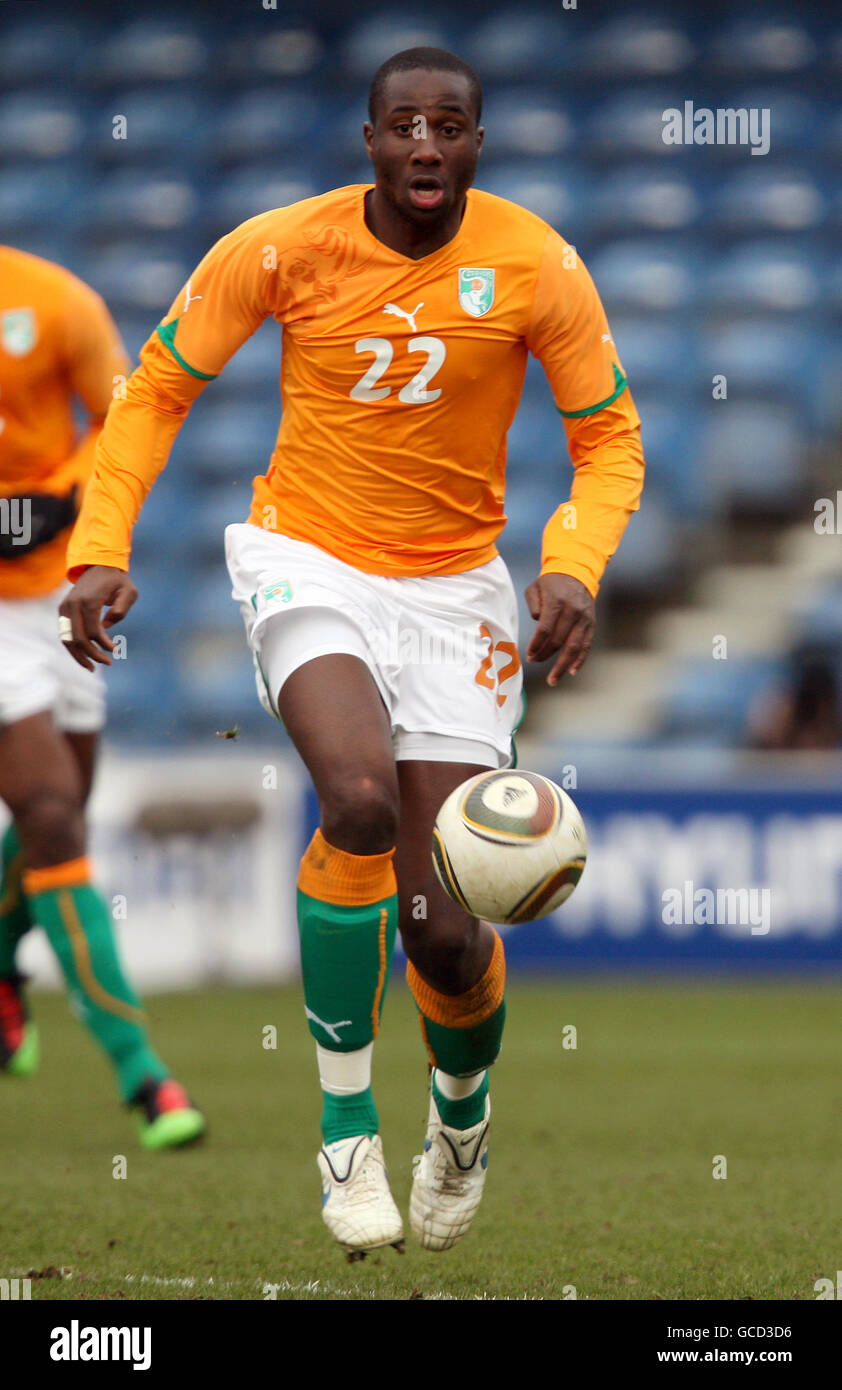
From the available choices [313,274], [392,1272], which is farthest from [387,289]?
[392,1272]

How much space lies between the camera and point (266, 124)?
12000 mm

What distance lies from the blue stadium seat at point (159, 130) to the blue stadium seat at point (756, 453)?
3.79 meters

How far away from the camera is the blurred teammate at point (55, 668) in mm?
4957

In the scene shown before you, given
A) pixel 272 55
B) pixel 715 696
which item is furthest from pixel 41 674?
pixel 272 55

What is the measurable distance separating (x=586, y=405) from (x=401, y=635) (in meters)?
0.59

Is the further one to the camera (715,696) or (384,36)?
(384,36)

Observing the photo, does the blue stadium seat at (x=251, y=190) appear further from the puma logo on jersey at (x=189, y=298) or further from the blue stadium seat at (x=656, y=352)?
the puma logo on jersey at (x=189, y=298)

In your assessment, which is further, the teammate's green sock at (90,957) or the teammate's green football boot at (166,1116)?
the teammate's green sock at (90,957)

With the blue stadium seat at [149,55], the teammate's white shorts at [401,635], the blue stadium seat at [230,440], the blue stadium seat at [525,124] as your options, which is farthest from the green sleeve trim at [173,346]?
the blue stadium seat at [149,55]

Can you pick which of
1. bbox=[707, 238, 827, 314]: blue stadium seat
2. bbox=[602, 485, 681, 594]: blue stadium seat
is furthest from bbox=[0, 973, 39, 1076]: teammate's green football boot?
bbox=[707, 238, 827, 314]: blue stadium seat

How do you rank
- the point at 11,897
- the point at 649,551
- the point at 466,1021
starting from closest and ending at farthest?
the point at 466,1021, the point at 11,897, the point at 649,551

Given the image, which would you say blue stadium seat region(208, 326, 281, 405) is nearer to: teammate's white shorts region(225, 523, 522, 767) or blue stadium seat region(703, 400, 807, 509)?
blue stadium seat region(703, 400, 807, 509)

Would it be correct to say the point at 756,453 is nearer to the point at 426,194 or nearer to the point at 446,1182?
the point at 426,194
